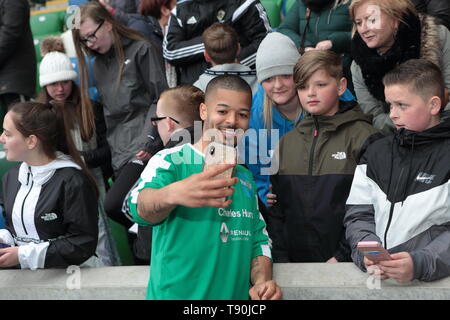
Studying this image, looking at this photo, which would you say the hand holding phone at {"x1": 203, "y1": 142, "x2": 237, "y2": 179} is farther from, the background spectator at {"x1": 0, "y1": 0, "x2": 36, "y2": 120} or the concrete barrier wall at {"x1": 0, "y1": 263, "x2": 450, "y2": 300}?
the background spectator at {"x1": 0, "y1": 0, "x2": 36, "y2": 120}

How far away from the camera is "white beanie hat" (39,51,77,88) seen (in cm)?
443

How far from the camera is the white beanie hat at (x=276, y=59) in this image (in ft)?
11.7

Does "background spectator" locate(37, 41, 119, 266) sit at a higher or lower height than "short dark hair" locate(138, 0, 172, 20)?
lower

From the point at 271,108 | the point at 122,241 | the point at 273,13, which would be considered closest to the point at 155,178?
the point at 271,108

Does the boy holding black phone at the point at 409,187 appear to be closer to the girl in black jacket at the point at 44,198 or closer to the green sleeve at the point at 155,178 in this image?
the green sleeve at the point at 155,178

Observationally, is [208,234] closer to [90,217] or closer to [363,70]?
[90,217]

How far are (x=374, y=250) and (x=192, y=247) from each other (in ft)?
2.30

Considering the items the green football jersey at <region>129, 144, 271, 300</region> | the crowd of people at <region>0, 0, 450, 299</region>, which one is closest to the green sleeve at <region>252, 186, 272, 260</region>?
the crowd of people at <region>0, 0, 450, 299</region>

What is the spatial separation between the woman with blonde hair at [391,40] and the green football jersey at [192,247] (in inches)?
53.4

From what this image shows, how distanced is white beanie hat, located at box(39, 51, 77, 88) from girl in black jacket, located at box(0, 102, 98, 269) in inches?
47.6

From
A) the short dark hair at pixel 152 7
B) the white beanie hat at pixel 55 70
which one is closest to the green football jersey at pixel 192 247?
the white beanie hat at pixel 55 70

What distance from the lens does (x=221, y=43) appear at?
3.95 metres

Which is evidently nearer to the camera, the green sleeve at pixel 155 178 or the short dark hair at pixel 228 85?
the green sleeve at pixel 155 178
